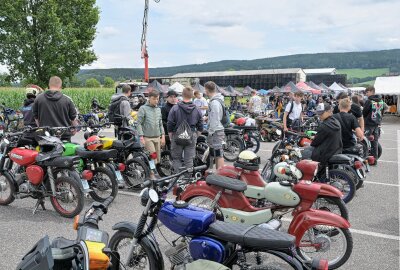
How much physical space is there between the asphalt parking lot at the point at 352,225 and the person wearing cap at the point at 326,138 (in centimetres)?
94

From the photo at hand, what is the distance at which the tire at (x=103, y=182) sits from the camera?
5469 millimetres

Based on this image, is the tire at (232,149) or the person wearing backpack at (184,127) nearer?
the person wearing backpack at (184,127)

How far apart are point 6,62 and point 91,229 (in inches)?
1286

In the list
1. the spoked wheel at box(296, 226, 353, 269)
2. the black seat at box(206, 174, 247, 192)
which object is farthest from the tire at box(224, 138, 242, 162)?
the spoked wheel at box(296, 226, 353, 269)

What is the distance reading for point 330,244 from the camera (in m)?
3.71

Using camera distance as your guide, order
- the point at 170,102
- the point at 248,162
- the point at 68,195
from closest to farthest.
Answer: the point at 248,162, the point at 68,195, the point at 170,102

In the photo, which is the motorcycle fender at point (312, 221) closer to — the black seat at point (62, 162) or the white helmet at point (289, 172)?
the white helmet at point (289, 172)

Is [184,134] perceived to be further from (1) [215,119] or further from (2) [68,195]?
(2) [68,195]

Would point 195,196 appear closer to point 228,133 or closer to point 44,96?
point 44,96

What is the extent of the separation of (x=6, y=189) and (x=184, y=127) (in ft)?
9.43

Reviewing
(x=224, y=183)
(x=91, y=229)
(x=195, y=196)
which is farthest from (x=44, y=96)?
(x=91, y=229)

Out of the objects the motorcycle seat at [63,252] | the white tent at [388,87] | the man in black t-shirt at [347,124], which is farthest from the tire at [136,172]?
the white tent at [388,87]

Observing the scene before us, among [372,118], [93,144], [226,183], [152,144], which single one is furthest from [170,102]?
[372,118]

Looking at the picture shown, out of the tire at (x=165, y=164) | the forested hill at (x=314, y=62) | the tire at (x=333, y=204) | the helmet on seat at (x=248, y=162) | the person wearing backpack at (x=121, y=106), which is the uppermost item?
the forested hill at (x=314, y=62)
